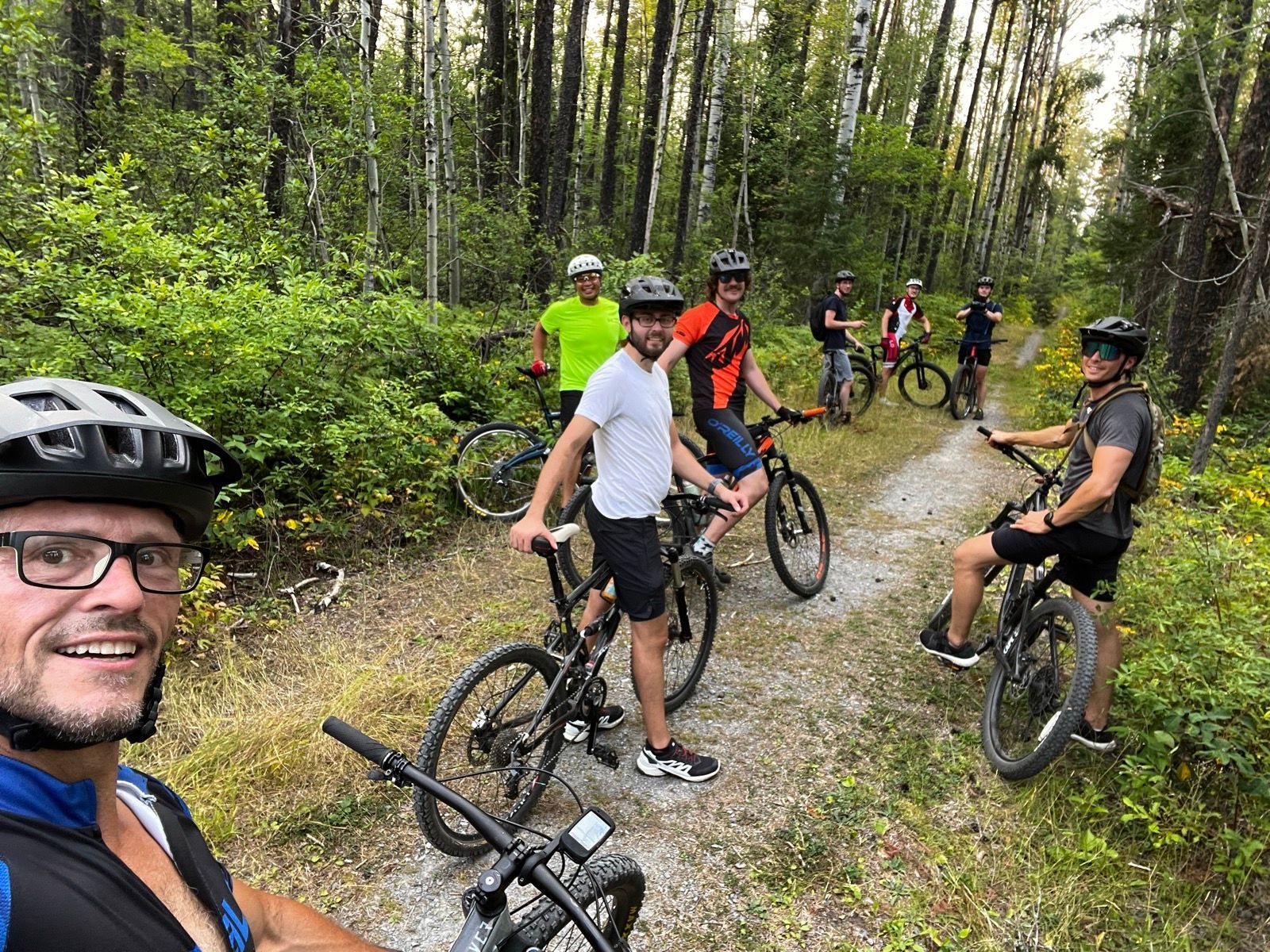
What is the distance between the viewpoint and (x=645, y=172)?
17000 mm

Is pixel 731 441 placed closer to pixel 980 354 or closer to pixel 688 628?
pixel 688 628

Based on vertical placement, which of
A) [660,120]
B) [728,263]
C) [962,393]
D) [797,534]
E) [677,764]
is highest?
[660,120]

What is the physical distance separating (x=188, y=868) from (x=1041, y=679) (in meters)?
4.10

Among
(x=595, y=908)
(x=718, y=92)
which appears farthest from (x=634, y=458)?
(x=718, y=92)

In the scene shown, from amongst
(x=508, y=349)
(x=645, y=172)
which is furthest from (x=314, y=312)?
(x=645, y=172)

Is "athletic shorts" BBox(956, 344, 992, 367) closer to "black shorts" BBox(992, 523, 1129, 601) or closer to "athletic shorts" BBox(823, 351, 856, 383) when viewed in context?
"athletic shorts" BBox(823, 351, 856, 383)

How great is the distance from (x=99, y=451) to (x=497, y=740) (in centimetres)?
232

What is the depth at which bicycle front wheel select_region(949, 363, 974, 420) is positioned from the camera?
12.1 metres

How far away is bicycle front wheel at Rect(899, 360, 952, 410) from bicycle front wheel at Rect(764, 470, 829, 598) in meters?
7.63

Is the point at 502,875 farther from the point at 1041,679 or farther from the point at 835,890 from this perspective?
the point at 1041,679

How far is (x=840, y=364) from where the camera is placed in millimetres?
10250

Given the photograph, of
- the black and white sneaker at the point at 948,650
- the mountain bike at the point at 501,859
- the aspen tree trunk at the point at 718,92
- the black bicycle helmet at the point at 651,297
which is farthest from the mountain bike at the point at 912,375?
the mountain bike at the point at 501,859

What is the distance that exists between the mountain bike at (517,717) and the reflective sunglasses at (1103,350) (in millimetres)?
2391

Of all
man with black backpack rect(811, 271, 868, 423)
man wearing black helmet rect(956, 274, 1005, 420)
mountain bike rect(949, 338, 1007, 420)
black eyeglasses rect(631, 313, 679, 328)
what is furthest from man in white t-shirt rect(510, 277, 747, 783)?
mountain bike rect(949, 338, 1007, 420)
